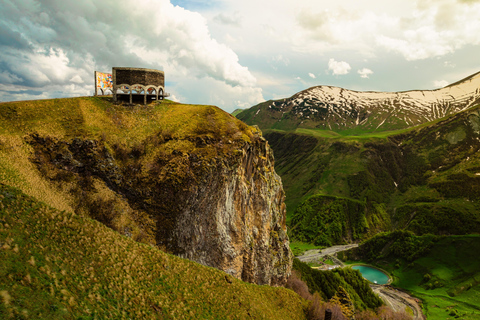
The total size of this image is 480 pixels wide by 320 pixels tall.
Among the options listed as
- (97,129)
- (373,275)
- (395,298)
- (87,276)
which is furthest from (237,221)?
(373,275)

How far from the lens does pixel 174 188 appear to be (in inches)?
1838

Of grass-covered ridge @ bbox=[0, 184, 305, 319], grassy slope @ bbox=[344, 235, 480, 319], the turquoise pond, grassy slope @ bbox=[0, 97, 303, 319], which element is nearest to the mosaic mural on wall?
grassy slope @ bbox=[0, 97, 303, 319]

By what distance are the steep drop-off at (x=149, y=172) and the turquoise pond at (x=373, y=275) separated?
129766mm

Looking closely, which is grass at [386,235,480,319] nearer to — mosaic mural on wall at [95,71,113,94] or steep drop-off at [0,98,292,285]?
steep drop-off at [0,98,292,285]

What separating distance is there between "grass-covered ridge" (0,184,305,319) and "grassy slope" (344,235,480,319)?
13085 cm

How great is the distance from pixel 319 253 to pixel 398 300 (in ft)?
181

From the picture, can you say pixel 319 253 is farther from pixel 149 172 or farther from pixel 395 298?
pixel 149 172

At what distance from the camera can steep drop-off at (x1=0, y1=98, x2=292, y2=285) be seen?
136ft

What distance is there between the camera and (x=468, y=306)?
11719cm

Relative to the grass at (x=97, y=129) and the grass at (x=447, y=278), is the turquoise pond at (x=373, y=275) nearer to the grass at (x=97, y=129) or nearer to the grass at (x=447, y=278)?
the grass at (x=447, y=278)

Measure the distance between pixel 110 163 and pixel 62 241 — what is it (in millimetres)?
25328

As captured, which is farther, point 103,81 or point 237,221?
point 103,81

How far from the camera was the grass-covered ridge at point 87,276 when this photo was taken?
1659 centimetres

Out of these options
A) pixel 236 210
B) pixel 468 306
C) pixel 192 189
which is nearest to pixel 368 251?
pixel 468 306
